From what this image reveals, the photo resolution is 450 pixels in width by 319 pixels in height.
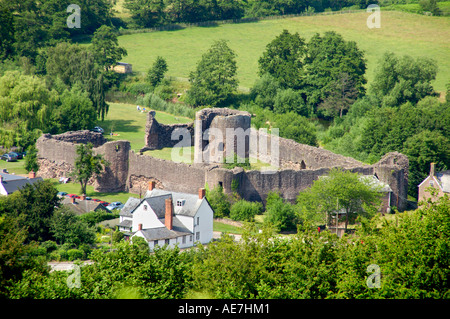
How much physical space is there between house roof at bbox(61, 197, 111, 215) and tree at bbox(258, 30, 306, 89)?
4859 cm

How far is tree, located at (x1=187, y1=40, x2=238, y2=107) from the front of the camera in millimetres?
101825

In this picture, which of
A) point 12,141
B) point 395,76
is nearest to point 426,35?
point 395,76

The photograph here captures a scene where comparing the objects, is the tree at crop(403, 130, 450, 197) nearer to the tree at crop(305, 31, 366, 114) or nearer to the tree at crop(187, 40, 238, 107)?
the tree at crop(305, 31, 366, 114)

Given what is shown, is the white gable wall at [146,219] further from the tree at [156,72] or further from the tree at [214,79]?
the tree at [156,72]

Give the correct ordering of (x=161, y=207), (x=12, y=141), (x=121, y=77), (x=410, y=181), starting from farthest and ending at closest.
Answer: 1. (x=121, y=77)
2. (x=12, y=141)
3. (x=410, y=181)
4. (x=161, y=207)

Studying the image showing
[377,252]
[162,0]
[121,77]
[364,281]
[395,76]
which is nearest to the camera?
[364,281]

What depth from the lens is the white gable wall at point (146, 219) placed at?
57688 mm

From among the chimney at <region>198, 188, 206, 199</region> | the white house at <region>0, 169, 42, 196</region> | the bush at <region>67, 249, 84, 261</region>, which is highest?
the chimney at <region>198, 188, 206, 199</region>

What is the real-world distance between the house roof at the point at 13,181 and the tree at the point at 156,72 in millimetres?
46104

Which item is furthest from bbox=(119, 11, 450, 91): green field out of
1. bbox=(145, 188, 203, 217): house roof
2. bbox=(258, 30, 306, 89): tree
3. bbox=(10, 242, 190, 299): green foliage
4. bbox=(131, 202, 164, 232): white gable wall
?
bbox=(10, 242, 190, 299): green foliage

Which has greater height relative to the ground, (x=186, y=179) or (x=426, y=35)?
(x=426, y=35)

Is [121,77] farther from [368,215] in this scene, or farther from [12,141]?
[368,215]

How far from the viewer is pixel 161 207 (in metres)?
58.6
